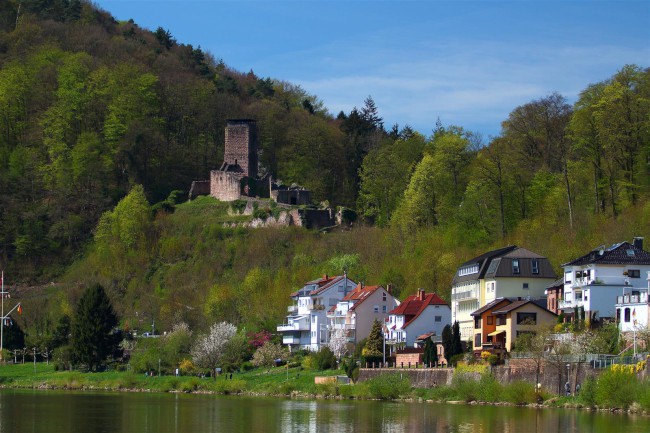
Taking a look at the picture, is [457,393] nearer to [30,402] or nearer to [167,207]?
[30,402]

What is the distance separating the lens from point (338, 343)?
103812 mm

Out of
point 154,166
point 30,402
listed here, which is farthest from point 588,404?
point 154,166

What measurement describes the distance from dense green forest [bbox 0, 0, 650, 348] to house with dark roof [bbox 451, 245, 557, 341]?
2982 millimetres

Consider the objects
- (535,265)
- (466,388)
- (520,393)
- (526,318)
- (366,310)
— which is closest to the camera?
(520,393)

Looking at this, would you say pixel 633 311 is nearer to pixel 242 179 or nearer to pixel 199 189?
pixel 242 179

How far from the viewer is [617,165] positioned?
10388 cm

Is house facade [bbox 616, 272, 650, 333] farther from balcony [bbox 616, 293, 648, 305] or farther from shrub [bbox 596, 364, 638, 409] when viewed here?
shrub [bbox 596, 364, 638, 409]

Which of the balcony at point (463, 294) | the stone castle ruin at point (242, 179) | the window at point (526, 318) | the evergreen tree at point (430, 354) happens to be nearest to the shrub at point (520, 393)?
the evergreen tree at point (430, 354)

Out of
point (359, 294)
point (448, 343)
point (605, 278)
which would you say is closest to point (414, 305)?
point (359, 294)

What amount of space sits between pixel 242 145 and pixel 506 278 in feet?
182

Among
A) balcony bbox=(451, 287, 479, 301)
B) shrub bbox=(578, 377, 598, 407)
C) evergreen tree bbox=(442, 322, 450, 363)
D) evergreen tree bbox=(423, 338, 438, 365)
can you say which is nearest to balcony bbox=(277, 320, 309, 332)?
balcony bbox=(451, 287, 479, 301)

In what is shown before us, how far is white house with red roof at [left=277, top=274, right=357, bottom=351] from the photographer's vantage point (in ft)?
367

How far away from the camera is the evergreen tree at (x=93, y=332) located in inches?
4296

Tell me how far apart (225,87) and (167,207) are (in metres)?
40.0
